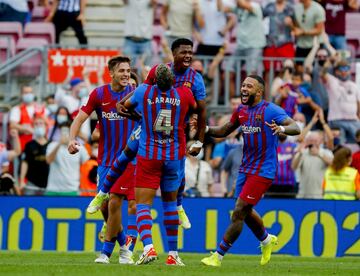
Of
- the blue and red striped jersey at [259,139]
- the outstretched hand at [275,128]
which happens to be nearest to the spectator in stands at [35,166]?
the blue and red striped jersey at [259,139]

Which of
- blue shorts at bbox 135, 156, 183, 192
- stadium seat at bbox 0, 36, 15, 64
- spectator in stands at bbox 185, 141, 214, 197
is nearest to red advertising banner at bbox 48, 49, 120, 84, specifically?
stadium seat at bbox 0, 36, 15, 64

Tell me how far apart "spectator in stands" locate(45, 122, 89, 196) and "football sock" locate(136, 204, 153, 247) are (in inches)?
284

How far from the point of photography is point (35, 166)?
22828 mm

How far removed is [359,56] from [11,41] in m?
6.72

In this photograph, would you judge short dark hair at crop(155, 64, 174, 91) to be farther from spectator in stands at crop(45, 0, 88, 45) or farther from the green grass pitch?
spectator in stands at crop(45, 0, 88, 45)

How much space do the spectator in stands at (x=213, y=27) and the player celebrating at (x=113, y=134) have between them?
28.2 ft

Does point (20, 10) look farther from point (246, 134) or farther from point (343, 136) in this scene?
point (246, 134)

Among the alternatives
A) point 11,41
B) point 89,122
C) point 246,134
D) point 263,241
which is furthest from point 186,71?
point 11,41

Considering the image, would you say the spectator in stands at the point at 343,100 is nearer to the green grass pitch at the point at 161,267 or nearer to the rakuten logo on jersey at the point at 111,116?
the green grass pitch at the point at 161,267

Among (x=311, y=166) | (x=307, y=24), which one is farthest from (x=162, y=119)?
(x=307, y=24)

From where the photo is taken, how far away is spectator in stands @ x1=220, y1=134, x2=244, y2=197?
74.4 feet

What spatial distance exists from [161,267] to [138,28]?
1026 cm

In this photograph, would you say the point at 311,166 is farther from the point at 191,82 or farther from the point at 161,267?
the point at 161,267

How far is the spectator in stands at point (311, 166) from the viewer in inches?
886
